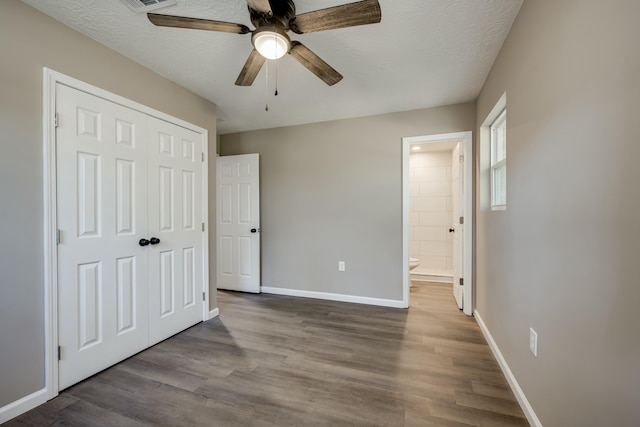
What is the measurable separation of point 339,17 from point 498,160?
77.9 inches

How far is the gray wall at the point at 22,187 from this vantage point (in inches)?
59.7

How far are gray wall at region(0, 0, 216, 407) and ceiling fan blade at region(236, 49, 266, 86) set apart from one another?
1128 mm

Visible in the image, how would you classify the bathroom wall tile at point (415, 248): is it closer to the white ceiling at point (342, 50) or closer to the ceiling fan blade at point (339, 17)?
the white ceiling at point (342, 50)

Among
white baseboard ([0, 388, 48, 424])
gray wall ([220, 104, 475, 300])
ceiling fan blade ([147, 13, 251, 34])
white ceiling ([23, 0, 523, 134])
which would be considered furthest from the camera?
gray wall ([220, 104, 475, 300])

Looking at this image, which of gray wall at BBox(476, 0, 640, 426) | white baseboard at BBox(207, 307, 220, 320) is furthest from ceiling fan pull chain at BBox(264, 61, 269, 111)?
white baseboard at BBox(207, 307, 220, 320)

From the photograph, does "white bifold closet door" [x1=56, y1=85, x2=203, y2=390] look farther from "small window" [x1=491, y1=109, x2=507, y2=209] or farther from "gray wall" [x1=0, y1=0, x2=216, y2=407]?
"small window" [x1=491, y1=109, x2=507, y2=209]

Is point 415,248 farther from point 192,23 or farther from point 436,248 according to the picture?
point 192,23

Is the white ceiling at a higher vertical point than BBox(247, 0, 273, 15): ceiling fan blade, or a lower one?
higher

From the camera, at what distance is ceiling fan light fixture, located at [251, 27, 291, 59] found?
1.46 metres

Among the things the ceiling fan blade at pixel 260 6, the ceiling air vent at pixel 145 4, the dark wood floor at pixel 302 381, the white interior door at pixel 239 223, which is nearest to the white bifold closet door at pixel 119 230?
the dark wood floor at pixel 302 381

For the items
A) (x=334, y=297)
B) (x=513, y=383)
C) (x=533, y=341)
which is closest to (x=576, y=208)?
(x=533, y=341)

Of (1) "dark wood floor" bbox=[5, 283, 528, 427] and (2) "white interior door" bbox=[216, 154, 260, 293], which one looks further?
(2) "white interior door" bbox=[216, 154, 260, 293]

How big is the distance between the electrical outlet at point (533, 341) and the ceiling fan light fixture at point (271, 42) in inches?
82.1

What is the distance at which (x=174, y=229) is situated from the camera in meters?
2.56
